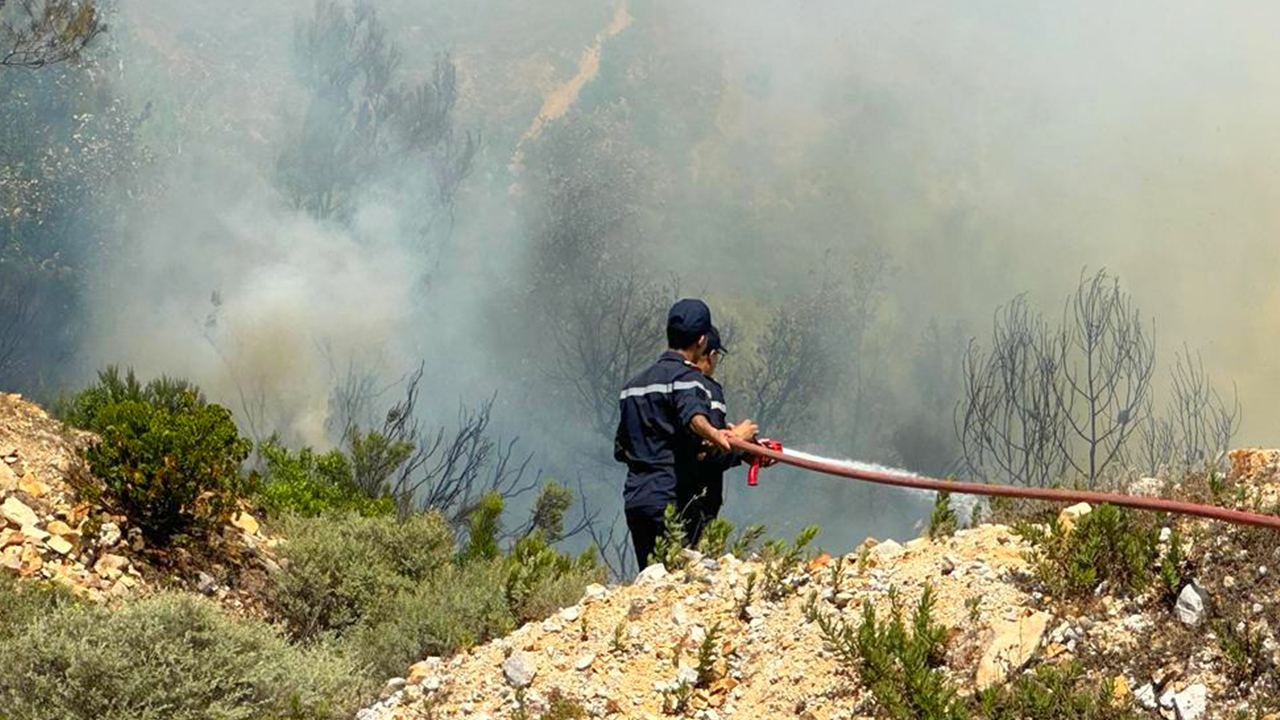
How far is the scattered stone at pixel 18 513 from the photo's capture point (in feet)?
27.3

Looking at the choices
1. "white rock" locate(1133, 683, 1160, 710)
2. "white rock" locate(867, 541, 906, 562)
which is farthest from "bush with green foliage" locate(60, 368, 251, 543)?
"white rock" locate(1133, 683, 1160, 710)

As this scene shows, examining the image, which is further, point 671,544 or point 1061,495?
point 671,544

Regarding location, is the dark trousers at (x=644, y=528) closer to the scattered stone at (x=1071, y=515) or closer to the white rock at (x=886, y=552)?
the white rock at (x=886, y=552)

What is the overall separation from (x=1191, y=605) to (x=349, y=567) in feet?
15.6

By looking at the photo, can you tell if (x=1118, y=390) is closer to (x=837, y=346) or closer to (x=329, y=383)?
(x=837, y=346)

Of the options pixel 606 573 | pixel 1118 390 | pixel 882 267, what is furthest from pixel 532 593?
pixel 882 267

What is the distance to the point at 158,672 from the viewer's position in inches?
224

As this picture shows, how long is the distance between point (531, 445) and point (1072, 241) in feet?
39.3

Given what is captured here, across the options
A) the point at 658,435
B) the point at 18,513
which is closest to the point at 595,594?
the point at 658,435

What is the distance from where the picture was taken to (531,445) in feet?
117

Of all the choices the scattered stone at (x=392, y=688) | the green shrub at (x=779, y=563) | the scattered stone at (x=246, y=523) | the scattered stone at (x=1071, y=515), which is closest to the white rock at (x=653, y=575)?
the green shrub at (x=779, y=563)

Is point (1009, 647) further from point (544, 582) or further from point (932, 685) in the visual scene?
point (544, 582)

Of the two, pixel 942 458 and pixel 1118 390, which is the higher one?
pixel 942 458

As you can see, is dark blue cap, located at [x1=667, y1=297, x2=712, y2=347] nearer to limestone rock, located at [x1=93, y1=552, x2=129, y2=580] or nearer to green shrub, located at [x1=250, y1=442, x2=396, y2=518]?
limestone rock, located at [x1=93, y1=552, x2=129, y2=580]
